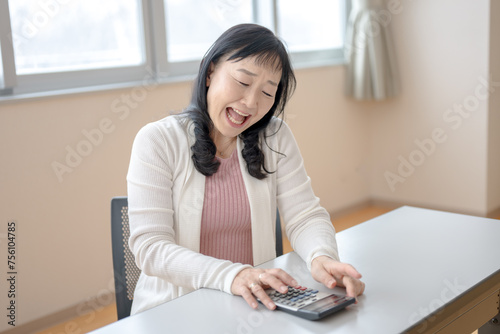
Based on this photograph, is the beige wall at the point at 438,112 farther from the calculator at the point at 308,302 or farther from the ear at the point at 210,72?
the calculator at the point at 308,302

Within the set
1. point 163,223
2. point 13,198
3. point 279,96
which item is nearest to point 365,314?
point 163,223

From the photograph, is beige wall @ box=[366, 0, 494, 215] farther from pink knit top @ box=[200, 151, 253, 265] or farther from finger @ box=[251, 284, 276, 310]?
finger @ box=[251, 284, 276, 310]

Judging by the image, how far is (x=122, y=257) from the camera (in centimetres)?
149

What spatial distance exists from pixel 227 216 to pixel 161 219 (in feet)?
0.63

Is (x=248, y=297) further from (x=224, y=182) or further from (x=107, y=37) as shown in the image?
(x=107, y=37)

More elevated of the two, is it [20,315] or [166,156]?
[166,156]

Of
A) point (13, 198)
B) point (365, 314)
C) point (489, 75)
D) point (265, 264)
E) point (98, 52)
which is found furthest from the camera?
point (489, 75)

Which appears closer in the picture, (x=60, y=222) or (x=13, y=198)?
(x=13, y=198)

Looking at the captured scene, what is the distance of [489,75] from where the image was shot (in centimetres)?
372

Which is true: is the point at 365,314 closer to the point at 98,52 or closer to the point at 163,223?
the point at 163,223

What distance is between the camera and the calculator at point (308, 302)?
41.1 inches

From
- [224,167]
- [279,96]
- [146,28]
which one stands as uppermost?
[146,28]

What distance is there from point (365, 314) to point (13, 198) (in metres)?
1.78

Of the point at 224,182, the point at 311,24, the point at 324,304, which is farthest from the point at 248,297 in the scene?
the point at 311,24
